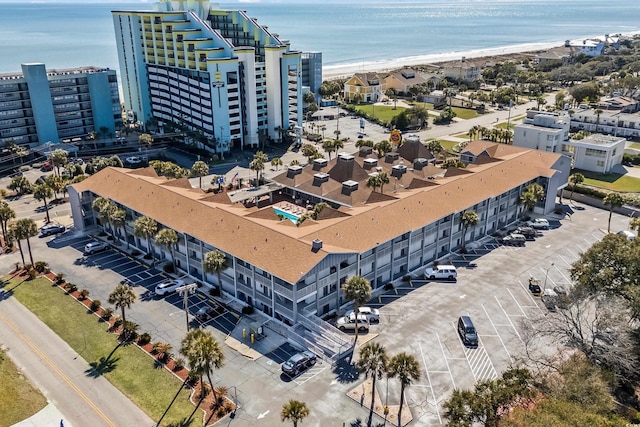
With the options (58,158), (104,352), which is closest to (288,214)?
(104,352)

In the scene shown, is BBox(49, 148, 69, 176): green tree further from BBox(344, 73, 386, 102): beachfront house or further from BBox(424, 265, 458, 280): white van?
BBox(344, 73, 386, 102): beachfront house

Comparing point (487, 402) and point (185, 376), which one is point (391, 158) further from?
point (487, 402)

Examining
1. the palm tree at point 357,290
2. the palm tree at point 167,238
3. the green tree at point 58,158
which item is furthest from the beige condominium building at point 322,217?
the green tree at point 58,158

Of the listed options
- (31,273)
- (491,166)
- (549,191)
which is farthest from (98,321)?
(549,191)

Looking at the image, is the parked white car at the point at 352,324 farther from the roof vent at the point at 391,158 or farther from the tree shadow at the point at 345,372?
the roof vent at the point at 391,158

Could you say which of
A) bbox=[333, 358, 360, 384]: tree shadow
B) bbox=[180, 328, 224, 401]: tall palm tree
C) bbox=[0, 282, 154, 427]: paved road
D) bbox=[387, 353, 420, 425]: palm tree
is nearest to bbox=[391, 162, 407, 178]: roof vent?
bbox=[333, 358, 360, 384]: tree shadow
